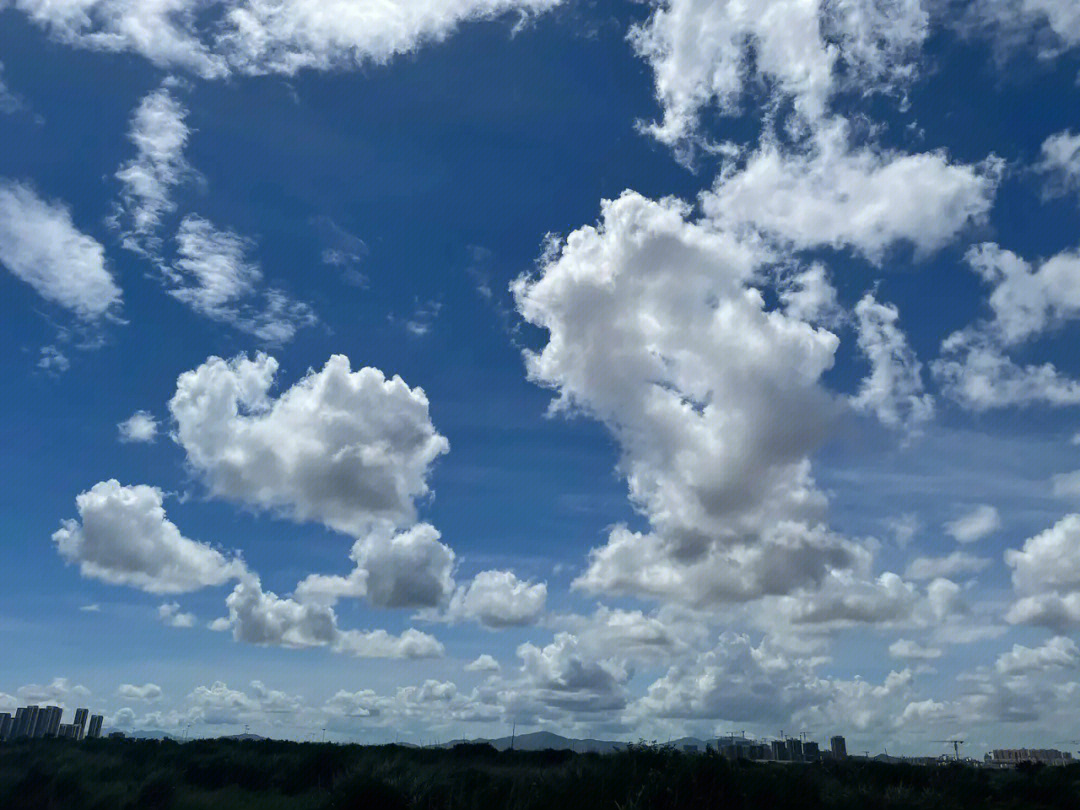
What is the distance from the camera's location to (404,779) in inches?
→ 1156

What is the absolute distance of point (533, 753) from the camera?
3381 inches

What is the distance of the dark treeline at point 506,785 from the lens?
90.3ft

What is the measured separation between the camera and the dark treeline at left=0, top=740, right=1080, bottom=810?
27531mm

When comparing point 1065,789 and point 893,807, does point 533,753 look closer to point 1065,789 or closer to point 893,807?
point 1065,789

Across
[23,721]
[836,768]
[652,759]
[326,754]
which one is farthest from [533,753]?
[23,721]

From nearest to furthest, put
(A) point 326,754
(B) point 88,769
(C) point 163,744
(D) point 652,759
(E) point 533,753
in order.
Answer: (D) point 652,759, (B) point 88,769, (A) point 326,754, (C) point 163,744, (E) point 533,753

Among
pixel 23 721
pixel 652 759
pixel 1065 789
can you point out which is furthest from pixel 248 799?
pixel 23 721

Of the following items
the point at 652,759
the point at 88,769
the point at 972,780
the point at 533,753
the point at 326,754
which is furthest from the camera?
the point at 533,753

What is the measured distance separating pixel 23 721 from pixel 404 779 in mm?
211244

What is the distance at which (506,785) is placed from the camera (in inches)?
1225

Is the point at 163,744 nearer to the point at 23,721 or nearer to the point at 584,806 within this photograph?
the point at 584,806

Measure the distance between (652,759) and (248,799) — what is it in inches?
926

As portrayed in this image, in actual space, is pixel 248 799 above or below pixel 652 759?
below

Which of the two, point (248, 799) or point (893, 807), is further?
point (248, 799)
